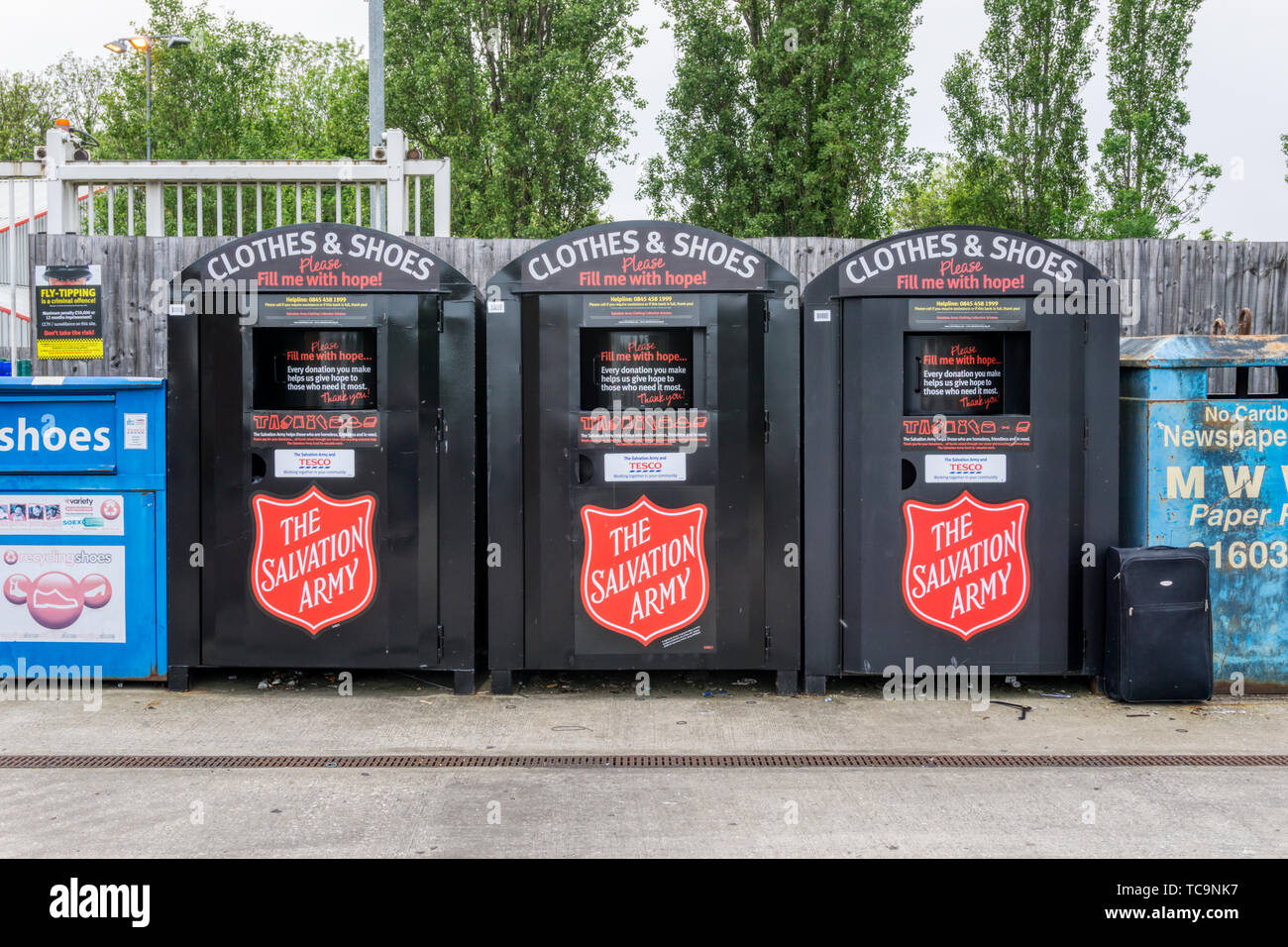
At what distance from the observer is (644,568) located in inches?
260

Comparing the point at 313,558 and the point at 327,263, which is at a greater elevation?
the point at 327,263

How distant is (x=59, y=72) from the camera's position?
3919 cm

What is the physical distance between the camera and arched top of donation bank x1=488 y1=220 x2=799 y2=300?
21.4 feet

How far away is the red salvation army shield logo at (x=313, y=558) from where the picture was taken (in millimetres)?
6645

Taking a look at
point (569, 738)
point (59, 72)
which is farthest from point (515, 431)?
point (59, 72)

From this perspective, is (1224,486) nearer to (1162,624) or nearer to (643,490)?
(1162,624)

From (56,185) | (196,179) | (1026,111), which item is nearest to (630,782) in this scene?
(196,179)

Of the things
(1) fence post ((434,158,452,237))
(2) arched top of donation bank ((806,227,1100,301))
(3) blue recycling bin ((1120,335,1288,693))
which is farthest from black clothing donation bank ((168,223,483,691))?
(3) blue recycling bin ((1120,335,1288,693))

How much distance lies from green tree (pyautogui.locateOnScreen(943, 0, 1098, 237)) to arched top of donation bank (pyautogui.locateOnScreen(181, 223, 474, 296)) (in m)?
19.2

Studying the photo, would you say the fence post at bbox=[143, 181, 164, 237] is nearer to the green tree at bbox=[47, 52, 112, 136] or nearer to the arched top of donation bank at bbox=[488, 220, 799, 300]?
the arched top of donation bank at bbox=[488, 220, 799, 300]

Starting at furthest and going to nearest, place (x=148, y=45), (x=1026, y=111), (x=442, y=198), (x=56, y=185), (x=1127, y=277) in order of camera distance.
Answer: (x=1026, y=111) → (x=148, y=45) → (x=442, y=198) → (x=56, y=185) → (x=1127, y=277)

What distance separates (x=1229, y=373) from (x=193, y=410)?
6817 mm

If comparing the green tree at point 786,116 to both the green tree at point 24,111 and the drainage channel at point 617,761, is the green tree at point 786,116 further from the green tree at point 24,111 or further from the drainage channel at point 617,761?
the green tree at point 24,111

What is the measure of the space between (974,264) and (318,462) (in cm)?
391
